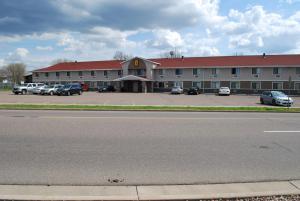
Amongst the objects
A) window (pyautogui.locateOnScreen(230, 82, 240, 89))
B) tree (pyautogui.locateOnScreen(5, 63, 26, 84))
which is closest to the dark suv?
window (pyautogui.locateOnScreen(230, 82, 240, 89))

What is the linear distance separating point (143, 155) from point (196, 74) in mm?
57229

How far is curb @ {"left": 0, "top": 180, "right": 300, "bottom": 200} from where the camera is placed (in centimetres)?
493

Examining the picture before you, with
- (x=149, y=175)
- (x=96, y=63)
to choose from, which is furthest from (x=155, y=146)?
(x=96, y=63)

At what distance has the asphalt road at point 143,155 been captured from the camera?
6.14m

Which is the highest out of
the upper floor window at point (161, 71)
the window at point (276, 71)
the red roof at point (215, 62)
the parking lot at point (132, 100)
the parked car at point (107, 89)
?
the red roof at point (215, 62)

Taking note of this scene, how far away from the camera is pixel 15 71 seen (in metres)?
126

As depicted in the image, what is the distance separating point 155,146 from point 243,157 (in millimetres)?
2447

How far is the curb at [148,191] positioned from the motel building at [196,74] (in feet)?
172

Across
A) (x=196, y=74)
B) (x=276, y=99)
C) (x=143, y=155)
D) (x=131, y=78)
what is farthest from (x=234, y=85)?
(x=143, y=155)

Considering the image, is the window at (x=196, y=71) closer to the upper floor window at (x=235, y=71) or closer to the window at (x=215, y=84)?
the window at (x=215, y=84)

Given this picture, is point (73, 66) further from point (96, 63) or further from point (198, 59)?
point (198, 59)

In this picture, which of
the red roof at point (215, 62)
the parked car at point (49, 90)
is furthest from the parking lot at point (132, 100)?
the red roof at point (215, 62)

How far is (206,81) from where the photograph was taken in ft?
205

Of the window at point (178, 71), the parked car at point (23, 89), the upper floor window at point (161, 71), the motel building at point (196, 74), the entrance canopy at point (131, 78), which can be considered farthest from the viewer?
the upper floor window at point (161, 71)
